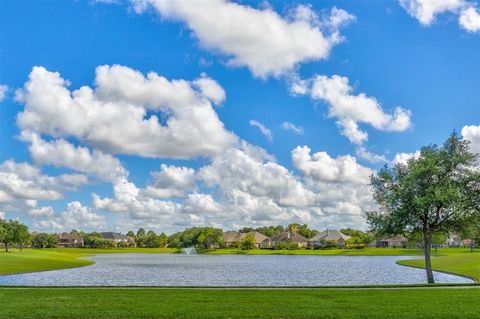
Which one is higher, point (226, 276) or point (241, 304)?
point (241, 304)

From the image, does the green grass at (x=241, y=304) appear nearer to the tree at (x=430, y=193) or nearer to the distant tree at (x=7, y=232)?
the tree at (x=430, y=193)

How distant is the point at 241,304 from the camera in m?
21.8

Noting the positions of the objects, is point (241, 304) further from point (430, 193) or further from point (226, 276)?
point (226, 276)

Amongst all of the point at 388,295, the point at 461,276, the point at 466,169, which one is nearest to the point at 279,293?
the point at 388,295

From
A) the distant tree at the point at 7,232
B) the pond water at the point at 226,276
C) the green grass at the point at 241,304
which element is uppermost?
the distant tree at the point at 7,232

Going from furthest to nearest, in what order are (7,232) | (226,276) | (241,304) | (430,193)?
(7,232)
(226,276)
(430,193)
(241,304)

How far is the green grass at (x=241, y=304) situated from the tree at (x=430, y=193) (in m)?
9.77

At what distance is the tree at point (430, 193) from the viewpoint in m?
35.2

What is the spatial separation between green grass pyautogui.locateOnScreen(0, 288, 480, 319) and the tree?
977cm

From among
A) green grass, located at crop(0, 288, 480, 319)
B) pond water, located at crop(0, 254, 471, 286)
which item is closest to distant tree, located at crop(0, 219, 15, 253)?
pond water, located at crop(0, 254, 471, 286)

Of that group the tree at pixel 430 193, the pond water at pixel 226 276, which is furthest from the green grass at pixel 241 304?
the pond water at pixel 226 276

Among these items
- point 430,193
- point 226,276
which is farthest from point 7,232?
point 430,193

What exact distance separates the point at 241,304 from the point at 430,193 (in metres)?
19.5

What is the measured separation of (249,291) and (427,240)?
18.1 m
